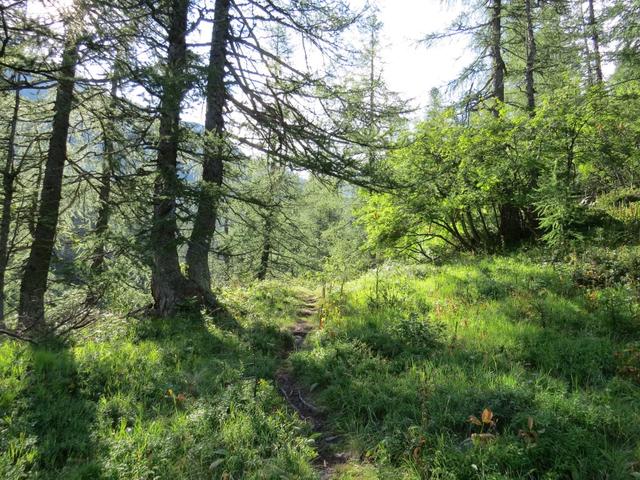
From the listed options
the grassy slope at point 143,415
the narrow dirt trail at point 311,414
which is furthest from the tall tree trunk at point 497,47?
the grassy slope at point 143,415

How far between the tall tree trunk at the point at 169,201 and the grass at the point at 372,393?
36.0 inches

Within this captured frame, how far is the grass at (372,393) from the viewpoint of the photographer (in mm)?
3154

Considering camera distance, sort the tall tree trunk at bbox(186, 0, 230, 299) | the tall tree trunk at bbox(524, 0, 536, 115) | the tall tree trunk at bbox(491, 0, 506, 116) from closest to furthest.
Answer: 1. the tall tree trunk at bbox(186, 0, 230, 299)
2. the tall tree trunk at bbox(524, 0, 536, 115)
3. the tall tree trunk at bbox(491, 0, 506, 116)

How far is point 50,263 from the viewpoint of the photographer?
827 cm

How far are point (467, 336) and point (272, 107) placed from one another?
21.8 ft

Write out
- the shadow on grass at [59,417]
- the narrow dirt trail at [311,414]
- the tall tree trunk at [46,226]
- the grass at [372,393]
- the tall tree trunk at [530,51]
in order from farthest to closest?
the tall tree trunk at [530,51], the tall tree trunk at [46,226], the narrow dirt trail at [311,414], the grass at [372,393], the shadow on grass at [59,417]

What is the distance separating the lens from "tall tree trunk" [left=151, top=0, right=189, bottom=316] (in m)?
7.12

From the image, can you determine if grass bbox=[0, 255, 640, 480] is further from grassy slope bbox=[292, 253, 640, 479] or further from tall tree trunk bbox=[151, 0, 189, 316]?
tall tree trunk bbox=[151, 0, 189, 316]

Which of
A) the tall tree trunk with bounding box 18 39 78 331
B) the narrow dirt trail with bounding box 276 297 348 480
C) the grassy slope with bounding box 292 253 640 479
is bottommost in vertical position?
the narrow dirt trail with bounding box 276 297 348 480

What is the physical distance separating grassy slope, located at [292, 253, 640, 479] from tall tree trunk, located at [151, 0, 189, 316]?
3.35 m

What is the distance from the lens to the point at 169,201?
747 centimetres

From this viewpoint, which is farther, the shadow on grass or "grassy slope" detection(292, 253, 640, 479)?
"grassy slope" detection(292, 253, 640, 479)

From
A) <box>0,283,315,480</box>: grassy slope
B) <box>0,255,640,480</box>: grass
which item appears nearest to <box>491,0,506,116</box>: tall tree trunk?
<box>0,255,640,480</box>: grass

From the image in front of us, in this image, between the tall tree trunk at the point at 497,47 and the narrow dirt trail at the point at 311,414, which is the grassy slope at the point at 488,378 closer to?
the narrow dirt trail at the point at 311,414
